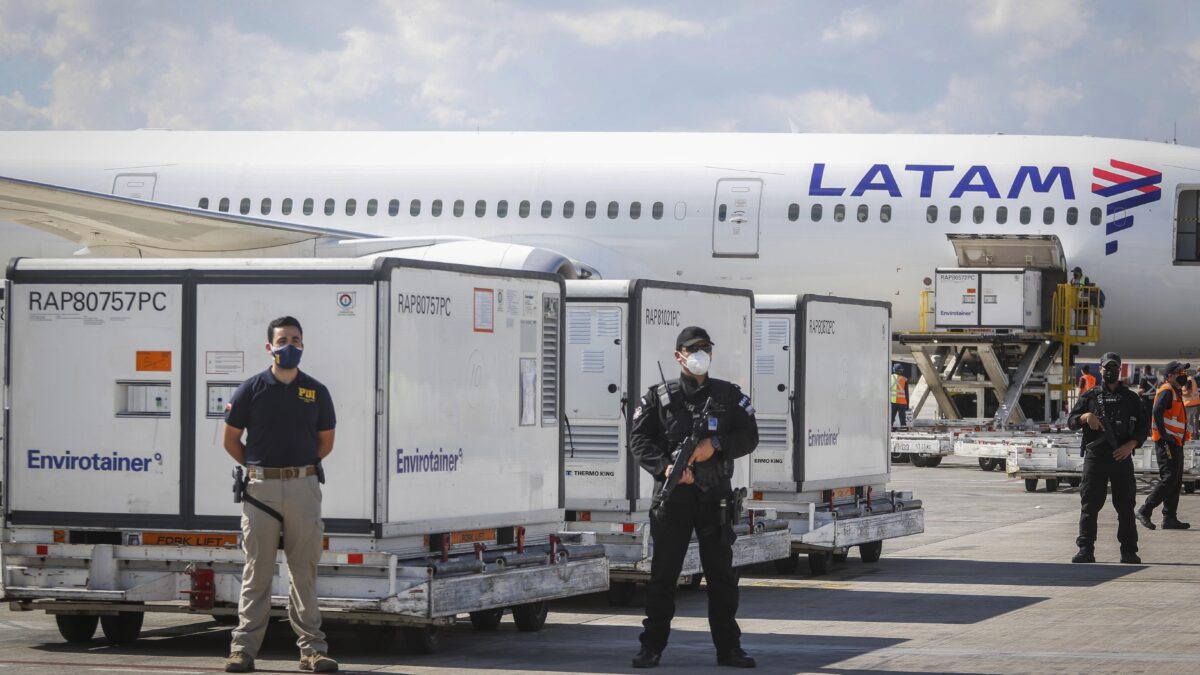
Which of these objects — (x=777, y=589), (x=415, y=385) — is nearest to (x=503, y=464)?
(x=415, y=385)

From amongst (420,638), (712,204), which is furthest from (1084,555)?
(712,204)

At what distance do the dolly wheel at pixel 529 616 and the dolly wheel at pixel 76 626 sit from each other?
8.08 ft

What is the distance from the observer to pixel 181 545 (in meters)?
9.98

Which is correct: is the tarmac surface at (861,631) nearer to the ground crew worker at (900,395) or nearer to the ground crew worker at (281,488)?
the ground crew worker at (281,488)

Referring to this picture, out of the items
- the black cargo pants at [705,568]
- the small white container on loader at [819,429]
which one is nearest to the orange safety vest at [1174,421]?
the small white container on loader at [819,429]

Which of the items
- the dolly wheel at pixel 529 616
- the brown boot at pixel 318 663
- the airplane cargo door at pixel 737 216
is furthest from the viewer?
the airplane cargo door at pixel 737 216

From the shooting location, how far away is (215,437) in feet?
32.7

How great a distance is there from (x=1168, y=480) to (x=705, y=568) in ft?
33.6

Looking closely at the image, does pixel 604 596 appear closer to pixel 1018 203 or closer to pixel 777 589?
pixel 777 589

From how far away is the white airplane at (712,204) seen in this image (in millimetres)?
24875

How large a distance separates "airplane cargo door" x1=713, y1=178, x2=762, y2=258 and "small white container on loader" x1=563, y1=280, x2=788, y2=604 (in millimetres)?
12923

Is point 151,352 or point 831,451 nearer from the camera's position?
point 151,352

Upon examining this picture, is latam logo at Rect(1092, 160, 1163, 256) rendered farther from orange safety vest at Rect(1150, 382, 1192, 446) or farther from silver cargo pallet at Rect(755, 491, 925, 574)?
silver cargo pallet at Rect(755, 491, 925, 574)

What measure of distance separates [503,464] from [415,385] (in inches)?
42.3
